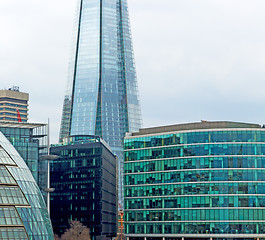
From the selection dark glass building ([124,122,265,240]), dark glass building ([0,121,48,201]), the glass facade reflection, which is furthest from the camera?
dark glass building ([124,122,265,240])

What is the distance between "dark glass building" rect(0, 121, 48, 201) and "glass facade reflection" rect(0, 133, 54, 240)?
42.2 meters

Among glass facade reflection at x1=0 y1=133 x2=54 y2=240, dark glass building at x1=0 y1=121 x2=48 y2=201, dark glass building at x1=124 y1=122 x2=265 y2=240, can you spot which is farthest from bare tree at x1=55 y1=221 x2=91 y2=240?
glass facade reflection at x1=0 y1=133 x2=54 y2=240

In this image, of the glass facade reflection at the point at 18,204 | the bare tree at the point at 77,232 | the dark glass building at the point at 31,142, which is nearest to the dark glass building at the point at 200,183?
the bare tree at the point at 77,232

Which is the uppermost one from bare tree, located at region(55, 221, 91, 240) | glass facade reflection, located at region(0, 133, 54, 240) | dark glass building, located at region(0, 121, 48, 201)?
dark glass building, located at region(0, 121, 48, 201)

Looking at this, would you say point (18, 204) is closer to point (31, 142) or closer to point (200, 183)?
point (31, 142)

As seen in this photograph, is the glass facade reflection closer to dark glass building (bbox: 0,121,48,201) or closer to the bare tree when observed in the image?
dark glass building (bbox: 0,121,48,201)

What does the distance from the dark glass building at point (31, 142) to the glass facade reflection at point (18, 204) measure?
4223 centimetres

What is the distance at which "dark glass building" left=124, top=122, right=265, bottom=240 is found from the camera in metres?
161

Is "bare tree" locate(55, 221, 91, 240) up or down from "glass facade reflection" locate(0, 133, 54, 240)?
down

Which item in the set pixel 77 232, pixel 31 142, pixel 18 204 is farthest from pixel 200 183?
pixel 18 204

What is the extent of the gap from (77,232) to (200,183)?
121 feet

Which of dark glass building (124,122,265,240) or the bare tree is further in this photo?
the bare tree

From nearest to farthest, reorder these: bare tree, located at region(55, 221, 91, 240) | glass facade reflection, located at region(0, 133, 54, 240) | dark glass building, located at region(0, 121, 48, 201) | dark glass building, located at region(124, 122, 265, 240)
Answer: glass facade reflection, located at region(0, 133, 54, 240) < dark glass building, located at region(0, 121, 48, 201) < dark glass building, located at region(124, 122, 265, 240) < bare tree, located at region(55, 221, 91, 240)

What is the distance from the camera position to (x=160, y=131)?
175 m
